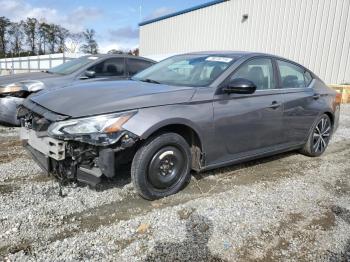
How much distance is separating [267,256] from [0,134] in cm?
531

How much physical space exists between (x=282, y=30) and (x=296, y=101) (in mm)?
13207

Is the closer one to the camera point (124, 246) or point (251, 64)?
point (124, 246)

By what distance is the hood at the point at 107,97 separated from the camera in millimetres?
3332

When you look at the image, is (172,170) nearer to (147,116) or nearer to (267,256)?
(147,116)

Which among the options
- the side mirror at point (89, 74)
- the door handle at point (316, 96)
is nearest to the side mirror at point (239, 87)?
the door handle at point (316, 96)

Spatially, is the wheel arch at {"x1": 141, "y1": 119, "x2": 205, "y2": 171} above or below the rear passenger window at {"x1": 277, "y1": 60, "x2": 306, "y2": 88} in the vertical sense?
below

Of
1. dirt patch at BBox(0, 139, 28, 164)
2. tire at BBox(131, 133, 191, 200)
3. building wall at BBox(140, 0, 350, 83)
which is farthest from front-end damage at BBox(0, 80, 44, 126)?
building wall at BBox(140, 0, 350, 83)

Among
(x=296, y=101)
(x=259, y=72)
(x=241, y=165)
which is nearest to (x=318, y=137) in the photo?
(x=296, y=101)

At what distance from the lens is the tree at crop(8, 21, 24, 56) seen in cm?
5362

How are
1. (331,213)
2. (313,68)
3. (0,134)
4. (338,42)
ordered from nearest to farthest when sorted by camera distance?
(331,213) < (0,134) < (338,42) < (313,68)

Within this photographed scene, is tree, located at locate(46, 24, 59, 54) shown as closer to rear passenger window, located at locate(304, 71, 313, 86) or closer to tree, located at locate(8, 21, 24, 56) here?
tree, located at locate(8, 21, 24, 56)

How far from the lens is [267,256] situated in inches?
112

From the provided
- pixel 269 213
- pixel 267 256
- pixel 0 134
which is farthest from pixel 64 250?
pixel 0 134

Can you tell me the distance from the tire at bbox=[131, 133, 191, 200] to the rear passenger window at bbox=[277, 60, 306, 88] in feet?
6.52
